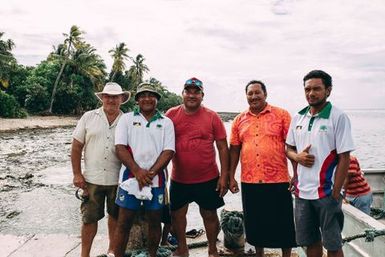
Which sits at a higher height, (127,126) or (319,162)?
(127,126)

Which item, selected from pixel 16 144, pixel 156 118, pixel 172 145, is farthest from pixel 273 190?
pixel 16 144

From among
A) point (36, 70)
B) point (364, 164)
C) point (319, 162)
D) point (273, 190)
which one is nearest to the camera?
point (319, 162)

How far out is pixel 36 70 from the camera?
42.1 metres

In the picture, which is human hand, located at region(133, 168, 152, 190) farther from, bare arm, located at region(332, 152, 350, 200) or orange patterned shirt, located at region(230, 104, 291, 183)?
bare arm, located at region(332, 152, 350, 200)

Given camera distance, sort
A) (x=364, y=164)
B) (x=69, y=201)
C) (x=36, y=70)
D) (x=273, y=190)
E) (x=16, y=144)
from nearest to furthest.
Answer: (x=273, y=190) < (x=69, y=201) < (x=16, y=144) < (x=364, y=164) < (x=36, y=70)

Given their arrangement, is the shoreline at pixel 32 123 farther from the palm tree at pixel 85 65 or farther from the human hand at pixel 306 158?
the human hand at pixel 306 158

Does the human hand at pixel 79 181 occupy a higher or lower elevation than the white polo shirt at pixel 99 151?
lower

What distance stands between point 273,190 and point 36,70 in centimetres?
4291

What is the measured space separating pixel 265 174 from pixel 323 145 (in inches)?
34.3

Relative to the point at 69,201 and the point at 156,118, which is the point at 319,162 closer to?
the point at 156,118

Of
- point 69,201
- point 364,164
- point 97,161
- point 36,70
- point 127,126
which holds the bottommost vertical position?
point 364,164

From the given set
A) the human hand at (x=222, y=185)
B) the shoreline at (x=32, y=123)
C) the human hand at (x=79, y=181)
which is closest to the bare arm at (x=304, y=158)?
the human hand at (x=222, y=185)

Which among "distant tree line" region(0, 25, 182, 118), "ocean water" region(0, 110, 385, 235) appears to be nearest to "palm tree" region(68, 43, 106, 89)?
"distant tree line" region(0, 25, 182, 118)

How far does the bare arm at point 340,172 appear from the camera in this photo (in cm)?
306
